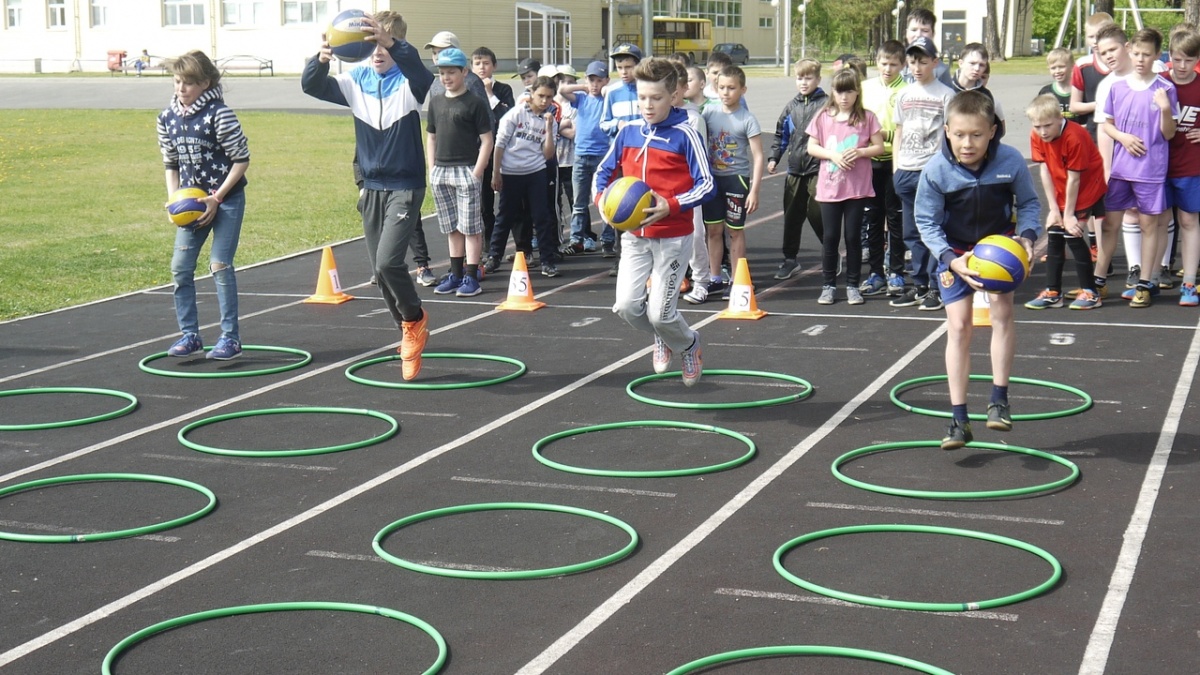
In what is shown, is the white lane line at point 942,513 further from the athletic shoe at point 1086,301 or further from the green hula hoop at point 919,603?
the athletic shoe at point 1086,301

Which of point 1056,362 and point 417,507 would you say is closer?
point 417,507

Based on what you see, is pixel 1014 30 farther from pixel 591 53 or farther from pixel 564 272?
pixel 564 272

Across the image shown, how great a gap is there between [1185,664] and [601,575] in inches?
90.5

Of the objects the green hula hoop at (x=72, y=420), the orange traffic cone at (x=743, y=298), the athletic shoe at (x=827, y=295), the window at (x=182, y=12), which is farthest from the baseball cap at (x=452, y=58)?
the window at (x=182, y=12)

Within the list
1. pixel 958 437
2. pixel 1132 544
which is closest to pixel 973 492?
pixel 958 437

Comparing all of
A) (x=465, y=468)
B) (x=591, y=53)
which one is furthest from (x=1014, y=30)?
(x=465, y=468)

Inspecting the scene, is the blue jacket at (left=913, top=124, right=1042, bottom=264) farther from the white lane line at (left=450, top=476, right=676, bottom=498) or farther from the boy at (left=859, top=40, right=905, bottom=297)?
the boy at (left=859, top=40, right=905, bottom=297)

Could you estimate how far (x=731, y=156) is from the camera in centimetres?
1245

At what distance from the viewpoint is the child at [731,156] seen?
1238cm

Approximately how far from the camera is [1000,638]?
5141 mm

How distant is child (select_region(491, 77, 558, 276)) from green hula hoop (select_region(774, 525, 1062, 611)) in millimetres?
7946

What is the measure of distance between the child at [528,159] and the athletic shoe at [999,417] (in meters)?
7.03

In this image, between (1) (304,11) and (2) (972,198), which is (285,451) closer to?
(2) (972,198)

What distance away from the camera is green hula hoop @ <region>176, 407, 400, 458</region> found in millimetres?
7867
